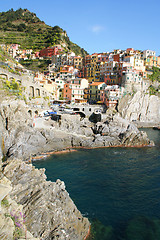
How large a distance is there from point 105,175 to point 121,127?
2471 cm

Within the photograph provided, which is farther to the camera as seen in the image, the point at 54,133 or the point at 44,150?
the point at 54,133

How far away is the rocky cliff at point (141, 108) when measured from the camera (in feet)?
237

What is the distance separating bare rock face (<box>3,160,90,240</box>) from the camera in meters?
16.3

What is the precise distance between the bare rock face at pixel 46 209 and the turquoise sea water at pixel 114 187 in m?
3.02

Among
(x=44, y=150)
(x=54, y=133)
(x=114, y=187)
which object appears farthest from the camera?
(x=54, y=133)

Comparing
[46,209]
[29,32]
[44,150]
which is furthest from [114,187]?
[29,32]

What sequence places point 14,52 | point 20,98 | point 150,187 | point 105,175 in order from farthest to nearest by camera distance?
point 14,52, point 20,98, point 105,175, point 150,187

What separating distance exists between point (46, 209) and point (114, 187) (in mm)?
A: 13776

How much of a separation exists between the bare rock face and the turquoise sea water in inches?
119

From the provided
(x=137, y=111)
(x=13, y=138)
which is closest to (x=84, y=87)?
(x=137, y=111)

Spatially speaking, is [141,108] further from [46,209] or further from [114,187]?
[46,209]

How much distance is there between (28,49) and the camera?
125 m

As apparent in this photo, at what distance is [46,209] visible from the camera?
17.4m

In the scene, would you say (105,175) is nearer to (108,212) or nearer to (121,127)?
(108,212)
